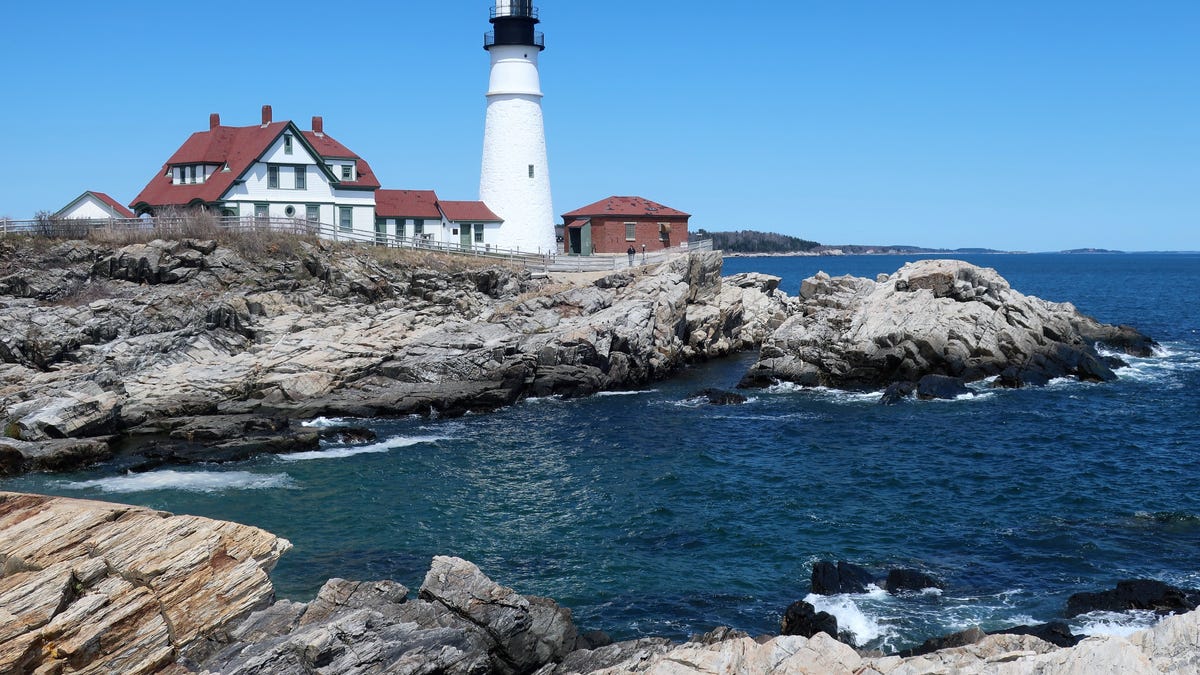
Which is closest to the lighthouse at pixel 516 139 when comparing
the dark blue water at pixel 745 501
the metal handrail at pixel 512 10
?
the metal handrail at pixel 512 10

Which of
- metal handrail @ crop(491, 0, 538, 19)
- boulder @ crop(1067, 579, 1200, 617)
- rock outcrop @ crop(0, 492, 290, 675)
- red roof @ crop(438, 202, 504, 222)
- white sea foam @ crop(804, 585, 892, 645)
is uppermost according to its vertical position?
metal handrail @ crop(491, 0, 538, 19)

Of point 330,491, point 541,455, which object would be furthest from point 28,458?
point 541,455

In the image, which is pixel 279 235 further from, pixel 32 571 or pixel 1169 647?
pixel 1169 647

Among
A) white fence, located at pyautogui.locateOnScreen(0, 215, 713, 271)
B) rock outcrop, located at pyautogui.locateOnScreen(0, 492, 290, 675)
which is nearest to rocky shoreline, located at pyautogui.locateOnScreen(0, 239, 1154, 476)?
white fence, located at pyautogui.locateOnScreen(0, 215, 713, 271)

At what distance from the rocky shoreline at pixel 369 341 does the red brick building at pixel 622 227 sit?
31.4 feet

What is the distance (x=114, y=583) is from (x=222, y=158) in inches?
1700

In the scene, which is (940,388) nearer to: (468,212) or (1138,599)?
(1138,599)

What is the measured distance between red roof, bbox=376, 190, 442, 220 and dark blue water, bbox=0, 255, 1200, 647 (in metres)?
22.5

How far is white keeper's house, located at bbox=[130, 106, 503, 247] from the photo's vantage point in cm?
5353

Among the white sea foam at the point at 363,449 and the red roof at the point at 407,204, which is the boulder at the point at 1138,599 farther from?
the red roof at the point at 407,204

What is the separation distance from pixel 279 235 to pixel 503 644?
124 ft

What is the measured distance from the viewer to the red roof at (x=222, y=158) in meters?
53.3

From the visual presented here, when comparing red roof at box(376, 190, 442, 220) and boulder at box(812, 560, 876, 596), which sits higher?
red roof at box(376, 190, 442, 220)

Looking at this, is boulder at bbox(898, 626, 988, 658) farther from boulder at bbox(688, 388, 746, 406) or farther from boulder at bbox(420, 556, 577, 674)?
boulder at bbox(688, 388, 746, 406)
